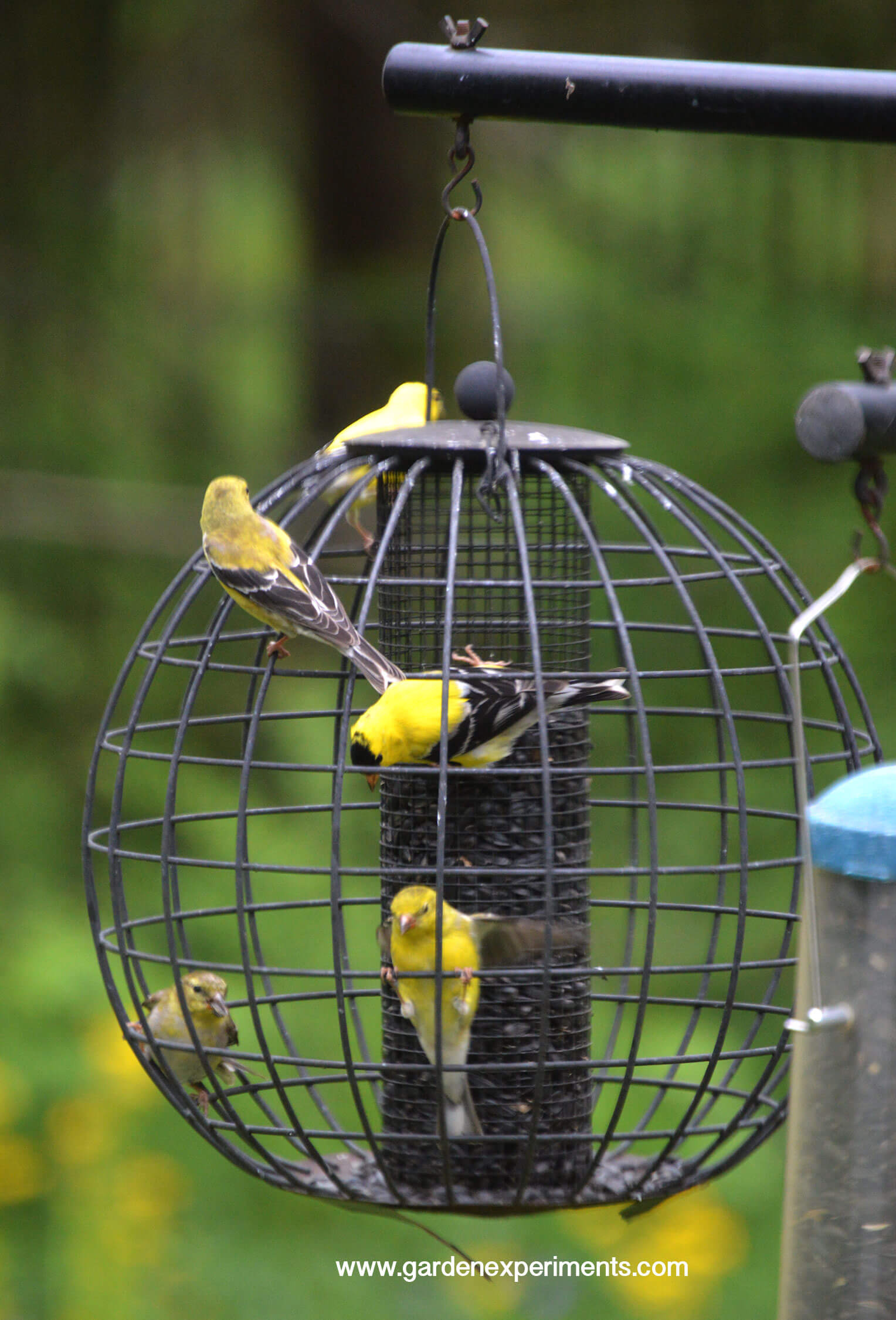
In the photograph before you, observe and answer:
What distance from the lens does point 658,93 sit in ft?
8.42

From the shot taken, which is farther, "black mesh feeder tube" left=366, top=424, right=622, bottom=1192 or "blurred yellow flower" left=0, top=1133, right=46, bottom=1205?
"blurred yellow flower" left=0, top=1133, right=46, bottom=1205

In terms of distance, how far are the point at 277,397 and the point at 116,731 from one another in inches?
213

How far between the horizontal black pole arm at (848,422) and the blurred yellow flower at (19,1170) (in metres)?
4.61

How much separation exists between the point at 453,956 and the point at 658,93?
1680 mm

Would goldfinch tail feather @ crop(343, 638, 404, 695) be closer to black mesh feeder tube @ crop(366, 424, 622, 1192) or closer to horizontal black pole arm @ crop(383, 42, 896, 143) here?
black mesh feeder tube @ crop(366, 424, 622, 1192)

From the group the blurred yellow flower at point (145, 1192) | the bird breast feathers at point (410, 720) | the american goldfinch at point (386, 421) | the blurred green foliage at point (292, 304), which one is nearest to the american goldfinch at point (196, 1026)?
the bird breast feathers at point (410, 720)

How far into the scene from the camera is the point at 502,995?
3381 millimetres

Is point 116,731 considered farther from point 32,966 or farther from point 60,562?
point 60,562

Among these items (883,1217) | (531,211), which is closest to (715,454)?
(531,211)

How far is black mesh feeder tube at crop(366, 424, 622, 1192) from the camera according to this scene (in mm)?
3266

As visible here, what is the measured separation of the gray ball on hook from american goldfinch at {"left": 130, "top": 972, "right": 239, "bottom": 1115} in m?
1.33

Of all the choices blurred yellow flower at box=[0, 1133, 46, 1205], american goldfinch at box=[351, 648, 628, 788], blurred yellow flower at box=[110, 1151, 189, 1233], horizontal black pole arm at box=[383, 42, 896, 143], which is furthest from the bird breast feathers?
blurred yellow flower at box=[0, 1133, 46, 1205]

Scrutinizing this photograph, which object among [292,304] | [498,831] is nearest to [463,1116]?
[498,831]

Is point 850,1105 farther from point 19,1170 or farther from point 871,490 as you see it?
point 19,1170
